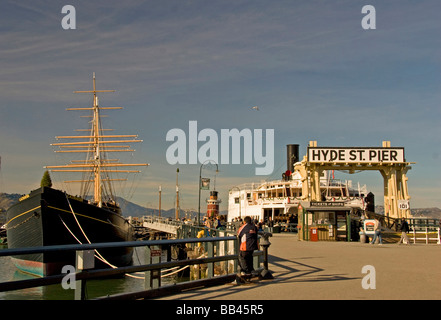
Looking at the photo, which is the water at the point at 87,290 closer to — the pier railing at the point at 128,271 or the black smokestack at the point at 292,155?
the pier railing at the point at 128,271

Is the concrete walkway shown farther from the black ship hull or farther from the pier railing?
the black ship hull

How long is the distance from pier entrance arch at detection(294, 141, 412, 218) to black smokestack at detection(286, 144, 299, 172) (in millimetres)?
35833

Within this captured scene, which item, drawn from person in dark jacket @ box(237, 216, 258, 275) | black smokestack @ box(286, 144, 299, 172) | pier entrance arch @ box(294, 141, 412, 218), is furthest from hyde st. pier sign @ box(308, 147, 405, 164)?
black smokestack @ box(286, 144, 299, 172)

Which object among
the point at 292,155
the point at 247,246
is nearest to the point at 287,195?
the point at 292,155

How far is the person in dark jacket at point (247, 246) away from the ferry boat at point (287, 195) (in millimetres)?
40573

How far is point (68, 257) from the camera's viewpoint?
88.8 ft

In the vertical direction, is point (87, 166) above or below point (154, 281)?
above

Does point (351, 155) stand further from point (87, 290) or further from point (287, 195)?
point (287, 195)

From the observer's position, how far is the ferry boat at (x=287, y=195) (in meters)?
55.9

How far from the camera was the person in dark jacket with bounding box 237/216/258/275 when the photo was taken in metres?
11.5
